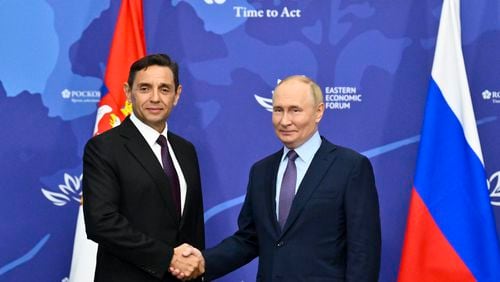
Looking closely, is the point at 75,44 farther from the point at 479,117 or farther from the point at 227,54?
the point at 479,117

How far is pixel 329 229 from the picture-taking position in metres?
2.95

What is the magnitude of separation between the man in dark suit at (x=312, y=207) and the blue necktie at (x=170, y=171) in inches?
14.8

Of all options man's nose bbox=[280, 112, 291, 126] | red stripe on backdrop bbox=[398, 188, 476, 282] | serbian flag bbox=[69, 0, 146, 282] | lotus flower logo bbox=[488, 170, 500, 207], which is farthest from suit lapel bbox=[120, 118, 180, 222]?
lotus flower logo bbox=[488, 170, 500, 207]

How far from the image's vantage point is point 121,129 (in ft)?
11.0

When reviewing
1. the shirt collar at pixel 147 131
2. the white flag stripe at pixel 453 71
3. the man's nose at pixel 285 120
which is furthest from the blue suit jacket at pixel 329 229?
the white flag stripe at pixel 453 71

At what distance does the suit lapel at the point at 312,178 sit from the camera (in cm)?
296

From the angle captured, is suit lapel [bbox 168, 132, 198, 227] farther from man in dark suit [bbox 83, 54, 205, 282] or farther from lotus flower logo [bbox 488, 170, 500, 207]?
lotus flower logo [bbox 488, 170, 500, 207]

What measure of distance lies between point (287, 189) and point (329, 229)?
0.85 feet

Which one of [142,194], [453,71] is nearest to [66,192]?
[142,194]

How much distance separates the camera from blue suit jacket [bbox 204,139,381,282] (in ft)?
9.57

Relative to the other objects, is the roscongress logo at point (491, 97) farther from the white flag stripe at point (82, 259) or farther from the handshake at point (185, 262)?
the white flag stripe at point (82, 259)

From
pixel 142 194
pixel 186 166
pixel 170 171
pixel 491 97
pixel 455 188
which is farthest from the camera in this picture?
pixel 491 97

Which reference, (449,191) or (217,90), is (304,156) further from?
(217,90)

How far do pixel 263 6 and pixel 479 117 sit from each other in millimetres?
1591
